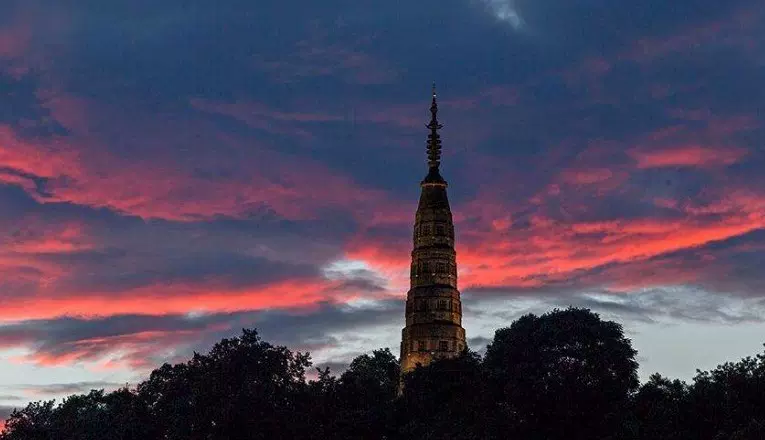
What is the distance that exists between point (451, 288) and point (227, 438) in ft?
109

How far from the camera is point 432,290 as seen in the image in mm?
96125

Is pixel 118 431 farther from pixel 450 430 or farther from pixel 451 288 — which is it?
pixel 451 288

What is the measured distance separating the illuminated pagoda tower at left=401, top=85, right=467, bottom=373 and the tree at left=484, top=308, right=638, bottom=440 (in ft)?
65.3

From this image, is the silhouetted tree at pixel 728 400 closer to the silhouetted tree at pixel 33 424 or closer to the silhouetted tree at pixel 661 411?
the silhouetted tree at pixel 661 411

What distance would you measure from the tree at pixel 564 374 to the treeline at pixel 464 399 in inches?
3.3

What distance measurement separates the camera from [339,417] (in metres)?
70.8

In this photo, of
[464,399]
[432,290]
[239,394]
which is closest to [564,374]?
[464,399]

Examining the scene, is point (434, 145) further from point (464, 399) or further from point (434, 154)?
point (464, 399)

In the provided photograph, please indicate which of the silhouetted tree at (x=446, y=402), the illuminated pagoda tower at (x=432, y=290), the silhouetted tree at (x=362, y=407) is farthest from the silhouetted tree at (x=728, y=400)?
the illuminated pagoda tower at (x=432, y=290)

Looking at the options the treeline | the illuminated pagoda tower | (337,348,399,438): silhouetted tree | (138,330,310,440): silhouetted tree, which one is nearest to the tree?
the treeline

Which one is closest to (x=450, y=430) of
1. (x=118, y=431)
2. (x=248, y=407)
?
(x=248, y=407)

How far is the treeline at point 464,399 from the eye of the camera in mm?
62344

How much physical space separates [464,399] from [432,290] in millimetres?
25672

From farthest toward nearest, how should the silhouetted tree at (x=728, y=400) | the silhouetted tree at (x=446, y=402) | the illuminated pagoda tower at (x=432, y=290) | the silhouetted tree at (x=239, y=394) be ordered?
1. the illuminated pagoda tower at (x=432, y=290)
2. the silhouetted tree at (x=239, y=394)
3. the silhouetted tree at (x=446, y=402)
4. the silhouetted tree at (x=728, y=400)
